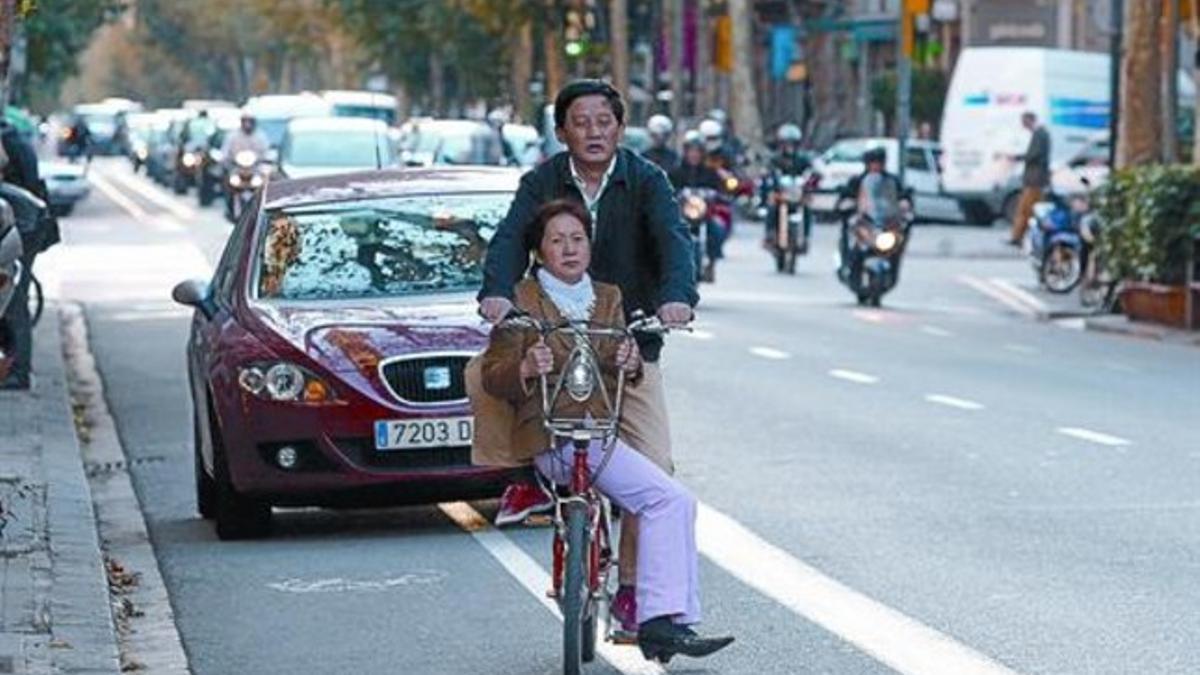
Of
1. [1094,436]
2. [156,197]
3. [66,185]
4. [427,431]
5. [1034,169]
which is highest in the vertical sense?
[427,431]

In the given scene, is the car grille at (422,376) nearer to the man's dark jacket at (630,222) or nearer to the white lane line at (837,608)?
the white lane line at (837,608)

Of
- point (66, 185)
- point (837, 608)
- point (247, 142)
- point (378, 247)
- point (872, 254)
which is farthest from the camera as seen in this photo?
point (66, 185)

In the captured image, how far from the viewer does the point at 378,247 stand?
15.1 meters

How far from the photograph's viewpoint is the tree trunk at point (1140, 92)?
1491 inches

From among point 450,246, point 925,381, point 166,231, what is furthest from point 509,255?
point 166,231

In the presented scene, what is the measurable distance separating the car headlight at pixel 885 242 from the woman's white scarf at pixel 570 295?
2445 cm

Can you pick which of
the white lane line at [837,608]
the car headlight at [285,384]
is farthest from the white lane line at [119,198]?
the white lane line at [837,608]

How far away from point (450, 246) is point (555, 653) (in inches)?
170

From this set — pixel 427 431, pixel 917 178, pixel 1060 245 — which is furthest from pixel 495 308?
pixel 917 178

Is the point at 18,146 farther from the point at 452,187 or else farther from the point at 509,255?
the point at 509,255

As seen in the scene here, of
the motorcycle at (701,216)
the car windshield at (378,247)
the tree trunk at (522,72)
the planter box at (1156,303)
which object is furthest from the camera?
the tree trunk at (522,72)

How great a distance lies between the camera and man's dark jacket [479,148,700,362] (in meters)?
10.5

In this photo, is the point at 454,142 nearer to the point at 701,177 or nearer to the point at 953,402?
the point at 701,177

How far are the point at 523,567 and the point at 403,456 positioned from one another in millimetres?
977
